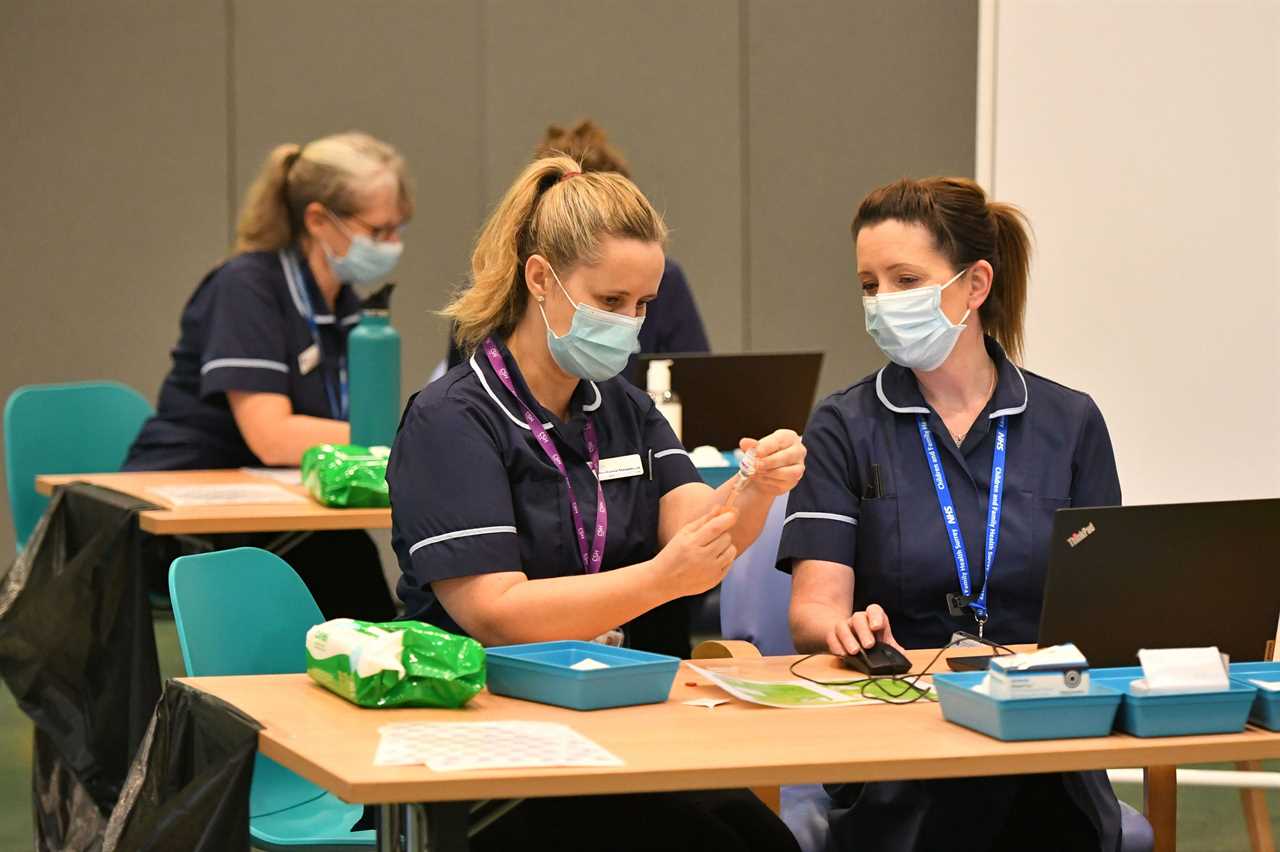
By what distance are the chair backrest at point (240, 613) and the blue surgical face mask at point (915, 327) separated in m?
0.98

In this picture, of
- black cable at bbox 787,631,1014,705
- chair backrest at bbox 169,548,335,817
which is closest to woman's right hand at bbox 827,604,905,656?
black cable at bbox 787,631,1014,705

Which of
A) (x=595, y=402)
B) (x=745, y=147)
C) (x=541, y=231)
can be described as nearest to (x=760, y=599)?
(x=595, y=402)

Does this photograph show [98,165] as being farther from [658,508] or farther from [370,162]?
[658,508]

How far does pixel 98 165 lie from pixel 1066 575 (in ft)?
15.9

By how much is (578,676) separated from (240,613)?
71cm

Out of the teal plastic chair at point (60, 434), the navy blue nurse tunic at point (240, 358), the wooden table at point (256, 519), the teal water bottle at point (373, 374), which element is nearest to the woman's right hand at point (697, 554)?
the wooden table at point (256, 519)

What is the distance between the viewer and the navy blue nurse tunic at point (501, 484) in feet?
7.25

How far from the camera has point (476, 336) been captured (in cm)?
245

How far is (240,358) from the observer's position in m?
4.04

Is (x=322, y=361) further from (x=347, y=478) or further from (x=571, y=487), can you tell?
(x=571, y=487)

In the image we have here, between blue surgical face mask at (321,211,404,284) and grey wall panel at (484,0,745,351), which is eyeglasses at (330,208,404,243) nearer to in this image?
blue surgical face mask at (321,211,404,284)

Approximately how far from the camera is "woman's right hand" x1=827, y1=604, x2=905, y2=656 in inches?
86.9

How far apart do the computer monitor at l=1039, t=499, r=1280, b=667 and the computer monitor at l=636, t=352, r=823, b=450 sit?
1818 millimetres

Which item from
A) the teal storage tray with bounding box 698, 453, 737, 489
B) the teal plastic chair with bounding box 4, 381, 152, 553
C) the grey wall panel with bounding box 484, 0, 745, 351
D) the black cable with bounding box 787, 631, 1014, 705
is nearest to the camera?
the black cable with bounding box 787, 631, 1014, 705
